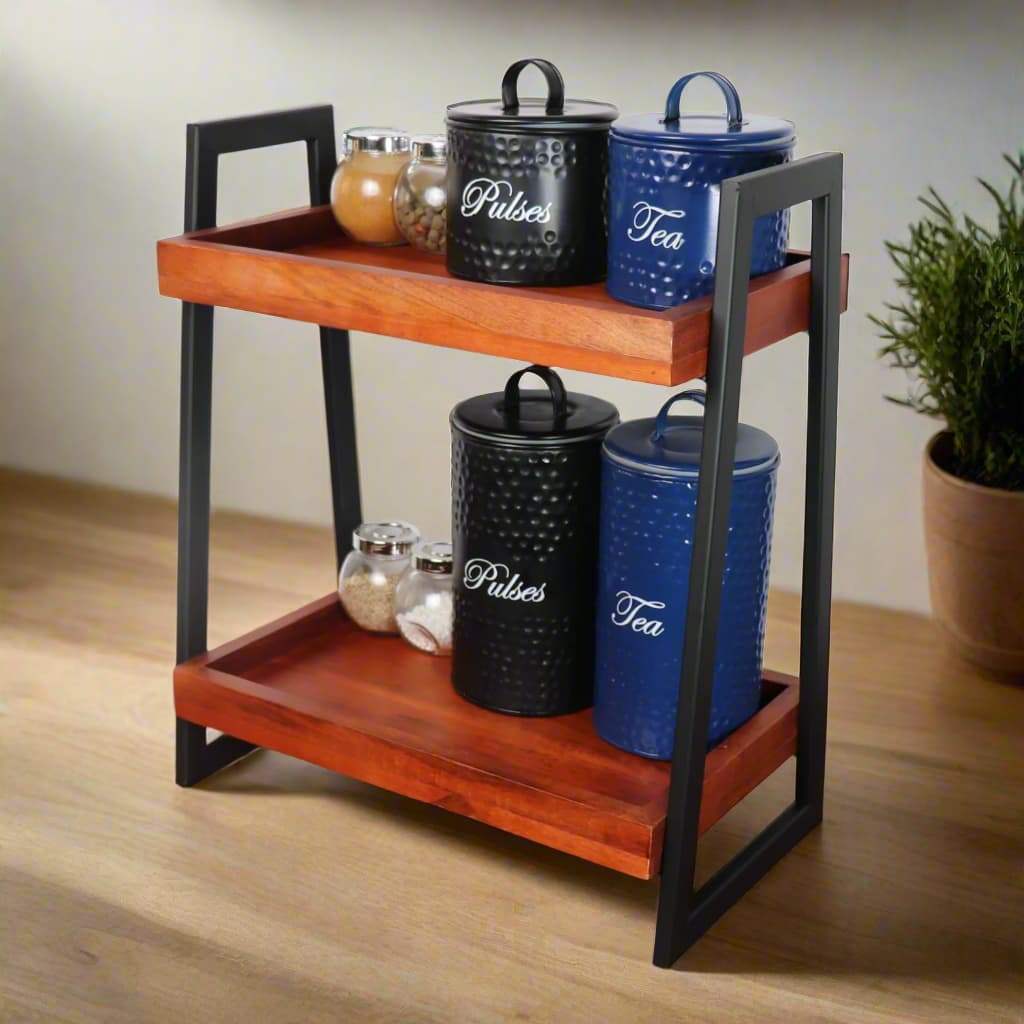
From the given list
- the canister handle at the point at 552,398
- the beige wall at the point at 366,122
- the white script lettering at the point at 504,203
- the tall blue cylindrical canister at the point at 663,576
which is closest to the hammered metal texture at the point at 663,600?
the tall blue cylindrical canister at the point at 663,576

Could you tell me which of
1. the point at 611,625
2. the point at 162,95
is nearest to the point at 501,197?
the point at 611,625

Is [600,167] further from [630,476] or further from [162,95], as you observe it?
[162,95]

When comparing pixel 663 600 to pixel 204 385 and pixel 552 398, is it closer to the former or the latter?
pixel 552 398

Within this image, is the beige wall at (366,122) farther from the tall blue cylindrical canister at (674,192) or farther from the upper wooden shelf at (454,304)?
the tall blue cylindrical canister at (674,192)

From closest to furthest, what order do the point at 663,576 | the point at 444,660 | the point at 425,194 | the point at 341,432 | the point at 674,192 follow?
1. the point at 674,192
2. the point at 663,576
3. the point at 425,194
4. the point at 444,660
5. the point at 341,432

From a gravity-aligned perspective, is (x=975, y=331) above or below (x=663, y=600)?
above

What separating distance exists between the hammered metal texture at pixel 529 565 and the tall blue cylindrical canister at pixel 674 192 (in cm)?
21

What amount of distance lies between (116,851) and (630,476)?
1.91 ft

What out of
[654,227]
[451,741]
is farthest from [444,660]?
[654,227]

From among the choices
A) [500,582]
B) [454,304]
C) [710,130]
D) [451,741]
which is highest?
[710,130]

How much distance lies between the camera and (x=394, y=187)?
1380mm

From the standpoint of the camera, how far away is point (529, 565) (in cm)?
133

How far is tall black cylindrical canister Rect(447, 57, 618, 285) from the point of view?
1.17 metres

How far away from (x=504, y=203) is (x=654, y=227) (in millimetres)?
130
